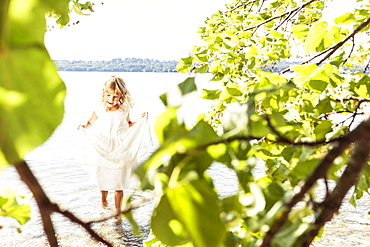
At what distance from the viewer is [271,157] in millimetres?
604

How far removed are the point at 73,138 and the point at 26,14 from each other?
10.7 meters

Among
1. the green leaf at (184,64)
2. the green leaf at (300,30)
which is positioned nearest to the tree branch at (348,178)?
the green leaf at (300,30)

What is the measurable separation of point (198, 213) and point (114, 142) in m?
4.59

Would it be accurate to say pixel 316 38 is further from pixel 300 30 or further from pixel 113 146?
pixel 113 146

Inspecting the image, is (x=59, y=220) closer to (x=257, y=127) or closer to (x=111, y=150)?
(x=111, y=150)

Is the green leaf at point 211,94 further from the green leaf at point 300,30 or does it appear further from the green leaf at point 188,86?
the green leaf at point 188,86

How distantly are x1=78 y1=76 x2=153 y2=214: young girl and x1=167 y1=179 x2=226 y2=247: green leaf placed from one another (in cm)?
444

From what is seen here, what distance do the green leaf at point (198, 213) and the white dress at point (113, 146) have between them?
4444mm

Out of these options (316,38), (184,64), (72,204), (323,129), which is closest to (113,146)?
(72,204)

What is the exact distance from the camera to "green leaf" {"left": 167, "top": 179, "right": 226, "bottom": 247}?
18 cm

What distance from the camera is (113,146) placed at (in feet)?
15.4

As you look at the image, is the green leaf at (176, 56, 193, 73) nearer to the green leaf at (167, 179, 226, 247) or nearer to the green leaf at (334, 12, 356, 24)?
the green leaf at (334, 12, 356, 24)

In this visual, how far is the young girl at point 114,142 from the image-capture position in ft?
15.2

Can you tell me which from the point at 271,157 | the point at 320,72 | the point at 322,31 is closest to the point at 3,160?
the point at 271,157
